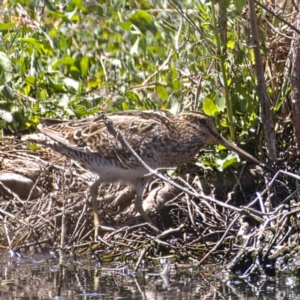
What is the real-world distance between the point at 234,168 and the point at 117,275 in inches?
64.3

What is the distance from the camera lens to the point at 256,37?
6637 millimetres

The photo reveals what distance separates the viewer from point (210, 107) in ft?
Result: 23.3

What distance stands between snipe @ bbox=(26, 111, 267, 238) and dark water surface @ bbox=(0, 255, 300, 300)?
0.74 m

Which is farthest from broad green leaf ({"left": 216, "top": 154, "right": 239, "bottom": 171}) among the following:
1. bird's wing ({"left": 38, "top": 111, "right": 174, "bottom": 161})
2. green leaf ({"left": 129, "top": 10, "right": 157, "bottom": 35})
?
green leaf ({"left": 129, "top": 10, "right": 157, "bottom": 35})

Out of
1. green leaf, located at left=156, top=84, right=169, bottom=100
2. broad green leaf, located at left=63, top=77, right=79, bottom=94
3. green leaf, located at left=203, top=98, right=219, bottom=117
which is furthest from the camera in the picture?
broad green leaf, located at left=63, top=77, right=79, bottom=94

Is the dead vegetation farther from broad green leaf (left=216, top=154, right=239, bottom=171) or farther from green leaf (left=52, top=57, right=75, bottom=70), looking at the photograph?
green leaf (left=52, top=57, right=75, bottom=70)

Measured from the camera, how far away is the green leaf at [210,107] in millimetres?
7090

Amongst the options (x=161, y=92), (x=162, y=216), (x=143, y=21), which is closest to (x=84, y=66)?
(x=161, y=92)

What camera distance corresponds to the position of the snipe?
687 centimetres

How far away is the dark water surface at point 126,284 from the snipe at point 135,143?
2.44 ft

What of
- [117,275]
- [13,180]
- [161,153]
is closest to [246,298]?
[117,275]

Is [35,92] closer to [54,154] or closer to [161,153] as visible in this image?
[54,154]

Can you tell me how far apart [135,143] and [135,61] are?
5.34 ft

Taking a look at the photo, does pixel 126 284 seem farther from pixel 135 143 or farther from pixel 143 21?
pixel 143 21
